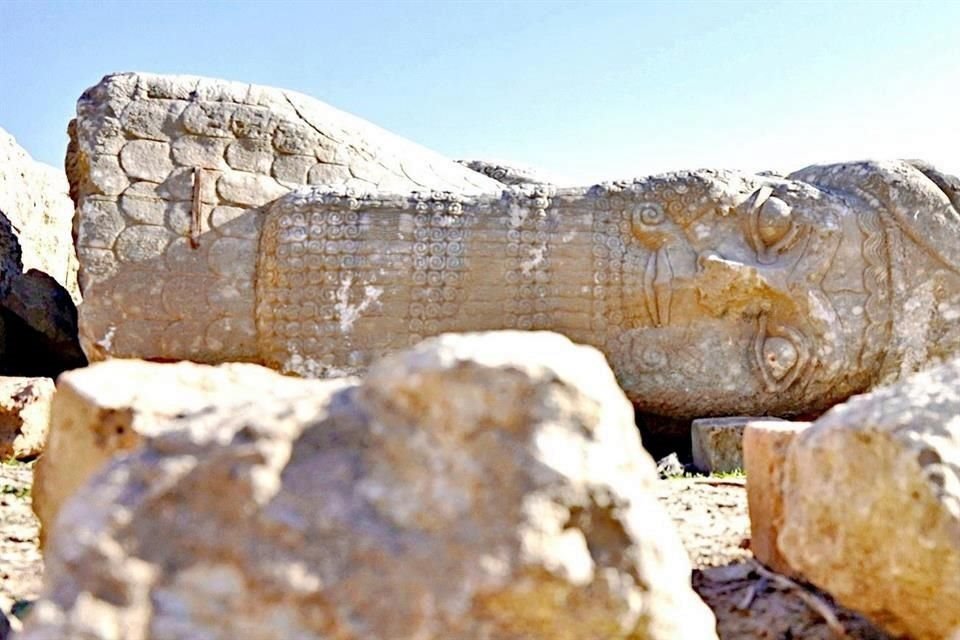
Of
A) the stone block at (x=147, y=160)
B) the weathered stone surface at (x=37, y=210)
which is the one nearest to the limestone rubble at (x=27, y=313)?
the weathered stone surface at (x=37, y=210)

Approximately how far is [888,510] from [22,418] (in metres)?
3.52

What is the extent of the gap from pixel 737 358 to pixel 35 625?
4.10 meters

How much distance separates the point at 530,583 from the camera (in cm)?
87

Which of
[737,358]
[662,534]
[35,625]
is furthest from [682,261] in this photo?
[35,625]

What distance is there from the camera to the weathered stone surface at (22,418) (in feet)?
12.1

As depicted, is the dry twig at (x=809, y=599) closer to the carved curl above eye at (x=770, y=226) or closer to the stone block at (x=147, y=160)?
the carved curl above eye at (x=770, y=226)

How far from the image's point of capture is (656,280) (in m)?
4.45

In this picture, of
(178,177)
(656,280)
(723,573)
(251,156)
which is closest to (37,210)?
(178,177)

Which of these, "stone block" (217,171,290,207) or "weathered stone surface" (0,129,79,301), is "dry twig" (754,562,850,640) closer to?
"stone block" (217,171,290,207)

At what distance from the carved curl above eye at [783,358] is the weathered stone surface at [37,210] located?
4.57 metres

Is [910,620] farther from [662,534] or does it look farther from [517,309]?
[517,309]

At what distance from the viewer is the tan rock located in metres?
1.23

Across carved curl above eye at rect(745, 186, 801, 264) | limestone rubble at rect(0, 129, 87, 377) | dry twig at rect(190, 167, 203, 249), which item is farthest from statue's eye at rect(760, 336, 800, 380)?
limestone rubble at rect(0, 129, 87, 377)

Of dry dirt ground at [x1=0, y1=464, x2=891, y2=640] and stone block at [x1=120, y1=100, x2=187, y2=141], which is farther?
stone block at [x1=120, y1=100, x2=187, y2=141]
